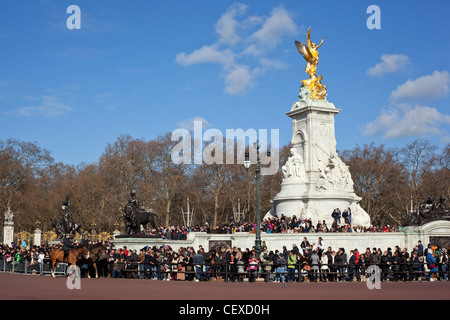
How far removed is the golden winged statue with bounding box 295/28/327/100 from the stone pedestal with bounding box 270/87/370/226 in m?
0.86

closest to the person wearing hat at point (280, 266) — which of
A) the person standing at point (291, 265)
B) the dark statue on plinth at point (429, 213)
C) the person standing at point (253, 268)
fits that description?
the person standing at point (291, 265)

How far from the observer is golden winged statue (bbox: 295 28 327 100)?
4862cm

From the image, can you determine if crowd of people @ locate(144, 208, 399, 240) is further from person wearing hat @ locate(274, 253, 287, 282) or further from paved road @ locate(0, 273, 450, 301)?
paved road @ locate(0, 273, 450, 301)

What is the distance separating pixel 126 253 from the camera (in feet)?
92.5

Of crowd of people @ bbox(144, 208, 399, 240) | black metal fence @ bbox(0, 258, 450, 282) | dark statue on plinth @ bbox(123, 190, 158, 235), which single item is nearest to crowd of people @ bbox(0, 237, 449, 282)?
black metal fence @ bbox(0, 258, 450, 282)

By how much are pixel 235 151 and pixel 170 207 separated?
10.1 m

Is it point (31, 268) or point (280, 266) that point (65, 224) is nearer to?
point (31, 268)

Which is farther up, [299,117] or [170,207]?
[299,117]

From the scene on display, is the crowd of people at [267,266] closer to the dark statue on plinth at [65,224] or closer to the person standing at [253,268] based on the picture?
the person standing at [253,268]
